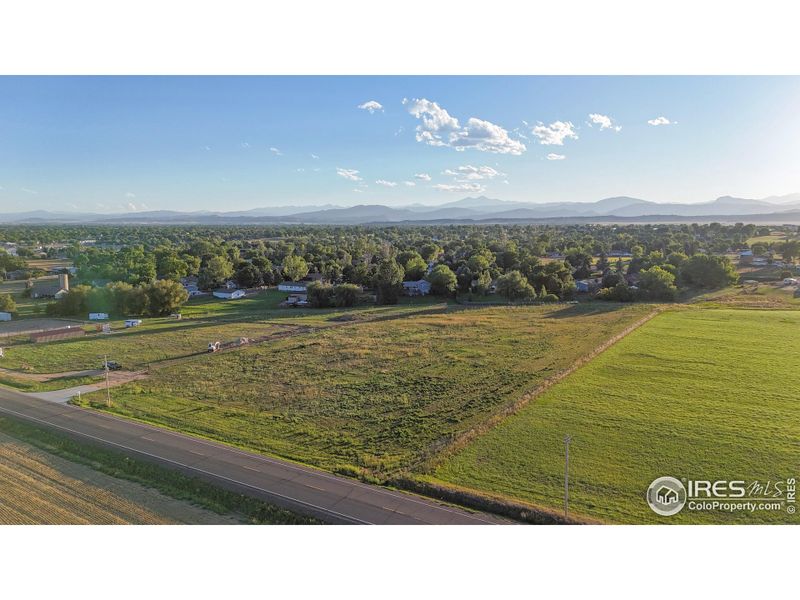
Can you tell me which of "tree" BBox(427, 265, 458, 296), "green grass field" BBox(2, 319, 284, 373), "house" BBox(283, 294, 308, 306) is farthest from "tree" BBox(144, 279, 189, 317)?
"tree" BBox(427, 265, 458, 296)

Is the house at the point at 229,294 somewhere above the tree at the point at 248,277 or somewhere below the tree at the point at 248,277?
below

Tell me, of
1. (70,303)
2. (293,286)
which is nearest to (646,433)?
(70,303)

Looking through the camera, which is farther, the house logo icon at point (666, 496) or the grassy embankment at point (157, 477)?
the grassy embankment at point (157, 477)

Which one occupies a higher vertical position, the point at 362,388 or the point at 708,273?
the point at 708,273

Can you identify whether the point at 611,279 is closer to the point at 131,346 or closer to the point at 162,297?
the point at 162,297

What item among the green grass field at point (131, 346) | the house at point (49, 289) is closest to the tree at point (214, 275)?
the house at point (49, 289)

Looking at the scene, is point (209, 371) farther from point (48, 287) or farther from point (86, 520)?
point (48, 287)

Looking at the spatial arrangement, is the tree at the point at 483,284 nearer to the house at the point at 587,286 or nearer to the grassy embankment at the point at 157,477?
the house at the point at 587,286

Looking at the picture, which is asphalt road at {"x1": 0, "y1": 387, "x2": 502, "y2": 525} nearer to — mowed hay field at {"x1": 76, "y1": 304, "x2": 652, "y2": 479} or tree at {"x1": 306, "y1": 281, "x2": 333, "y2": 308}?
mowed hay field at {"x1": 76, "y1": 304, "x2": 652, "y2": 479}
